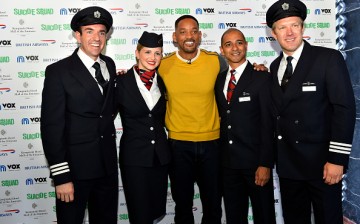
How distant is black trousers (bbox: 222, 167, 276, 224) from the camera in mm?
2611

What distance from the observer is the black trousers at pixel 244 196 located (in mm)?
2611

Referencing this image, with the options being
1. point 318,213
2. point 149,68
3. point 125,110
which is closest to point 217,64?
point 149,68

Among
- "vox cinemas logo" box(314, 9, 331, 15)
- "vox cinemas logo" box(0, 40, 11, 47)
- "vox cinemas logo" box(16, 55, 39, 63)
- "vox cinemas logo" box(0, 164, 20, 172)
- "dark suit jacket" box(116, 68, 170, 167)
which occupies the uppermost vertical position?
"vox cinemas logo" box(314, 9, 331, 15)

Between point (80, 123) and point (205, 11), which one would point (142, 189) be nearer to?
point (80, 123)

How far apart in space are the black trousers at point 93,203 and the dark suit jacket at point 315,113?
1253 millimetres

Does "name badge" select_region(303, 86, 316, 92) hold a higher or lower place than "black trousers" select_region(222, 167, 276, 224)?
higher

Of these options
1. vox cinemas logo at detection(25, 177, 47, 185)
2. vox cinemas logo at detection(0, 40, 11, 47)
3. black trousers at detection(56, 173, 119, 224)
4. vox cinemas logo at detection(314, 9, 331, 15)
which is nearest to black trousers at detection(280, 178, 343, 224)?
black trousers at detection(56, 173, 119, 224)

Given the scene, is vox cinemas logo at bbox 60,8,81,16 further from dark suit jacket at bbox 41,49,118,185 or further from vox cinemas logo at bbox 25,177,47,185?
vox cinemas logo at bbox 25,177,47,185

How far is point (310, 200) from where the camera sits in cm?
243

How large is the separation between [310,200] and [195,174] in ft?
3.19

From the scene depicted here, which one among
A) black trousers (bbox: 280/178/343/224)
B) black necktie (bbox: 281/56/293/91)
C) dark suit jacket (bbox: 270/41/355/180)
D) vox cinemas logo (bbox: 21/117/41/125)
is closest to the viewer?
dark suit jacket (bbox: 270/41/355/180)

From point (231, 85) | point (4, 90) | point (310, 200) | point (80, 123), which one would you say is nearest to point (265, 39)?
point (231, 85)

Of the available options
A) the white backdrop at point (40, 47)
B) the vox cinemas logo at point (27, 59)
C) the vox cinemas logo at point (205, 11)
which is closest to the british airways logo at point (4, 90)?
the white backdrop at point (40, 47)

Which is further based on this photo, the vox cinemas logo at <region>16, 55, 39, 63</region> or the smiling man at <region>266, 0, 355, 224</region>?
the vox cinemas logo at <region>16, 55, 39, 63</region>
